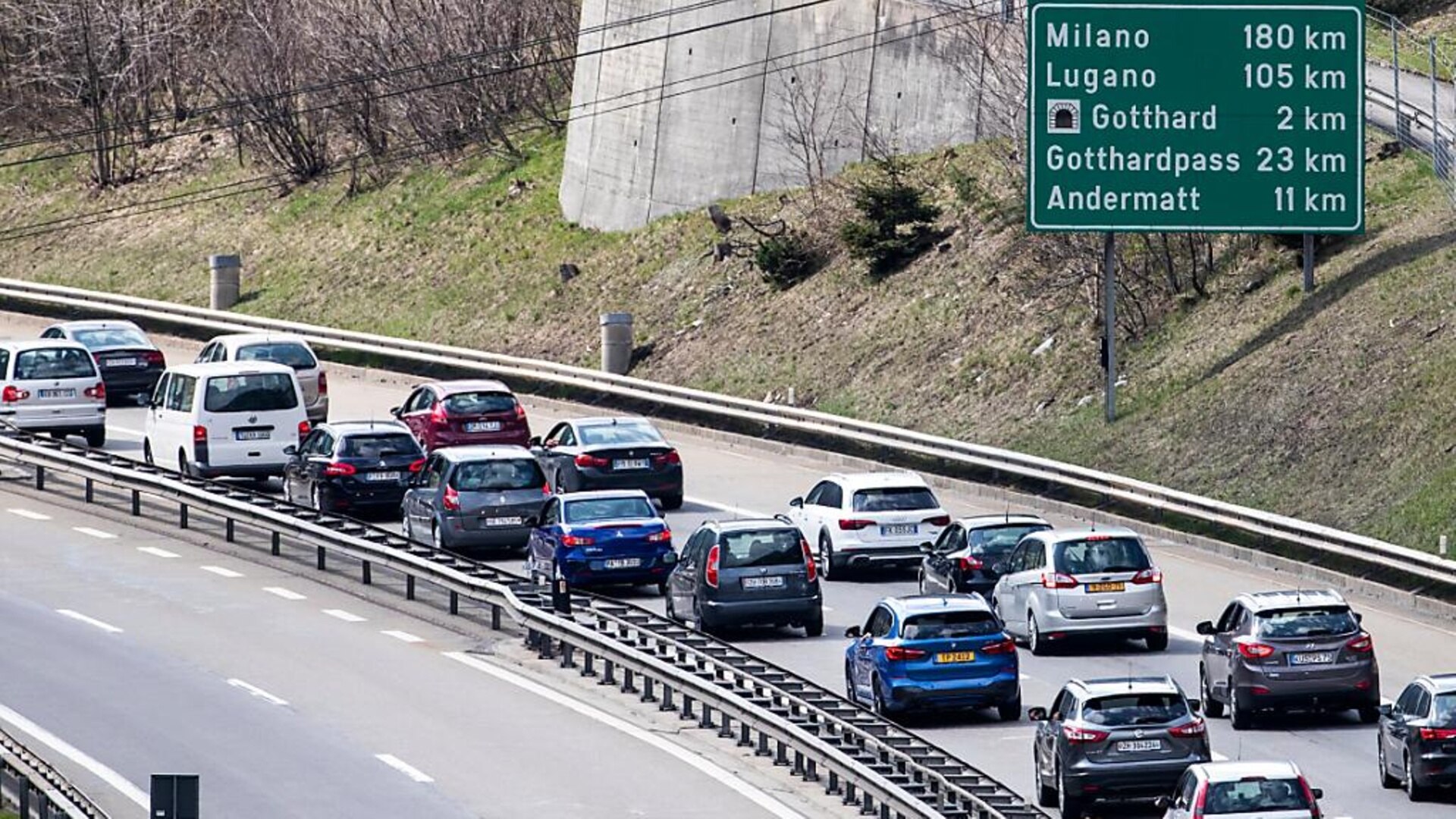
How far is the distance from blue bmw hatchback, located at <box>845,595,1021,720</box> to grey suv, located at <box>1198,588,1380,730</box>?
85.1 inches

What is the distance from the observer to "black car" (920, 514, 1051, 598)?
1273 inches

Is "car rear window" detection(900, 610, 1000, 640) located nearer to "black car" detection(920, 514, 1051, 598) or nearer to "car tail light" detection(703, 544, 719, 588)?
"car tail light" detection(703, 544, 719, 588)

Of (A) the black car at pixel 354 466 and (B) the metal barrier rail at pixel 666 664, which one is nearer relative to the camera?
(B) the metal barrier rail at pixel 666 664

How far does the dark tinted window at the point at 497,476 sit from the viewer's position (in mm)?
35875

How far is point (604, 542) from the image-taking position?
33156 mm

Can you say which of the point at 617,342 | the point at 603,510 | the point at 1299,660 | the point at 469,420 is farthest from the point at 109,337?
the point at 1299,660

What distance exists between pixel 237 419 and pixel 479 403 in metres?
4.57

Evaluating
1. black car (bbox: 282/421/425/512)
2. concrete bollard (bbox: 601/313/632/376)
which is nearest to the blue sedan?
black car (bbox: 282/421/425/512)

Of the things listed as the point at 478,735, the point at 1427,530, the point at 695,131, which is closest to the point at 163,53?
the point at 695,131

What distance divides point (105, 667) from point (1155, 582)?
1125 cm

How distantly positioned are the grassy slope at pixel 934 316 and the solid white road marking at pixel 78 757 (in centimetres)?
1845

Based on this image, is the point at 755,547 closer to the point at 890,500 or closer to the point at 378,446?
the point at 890,500

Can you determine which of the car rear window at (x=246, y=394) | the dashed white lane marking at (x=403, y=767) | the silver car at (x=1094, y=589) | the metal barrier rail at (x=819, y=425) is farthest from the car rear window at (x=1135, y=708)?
the car rear window at (x=246, y=394)

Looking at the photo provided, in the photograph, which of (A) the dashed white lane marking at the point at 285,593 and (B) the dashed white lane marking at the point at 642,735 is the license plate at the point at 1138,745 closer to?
(B) the dashed white lane marking at the point at 642,735
